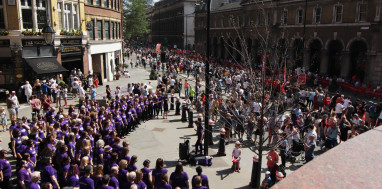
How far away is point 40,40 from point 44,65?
183cm

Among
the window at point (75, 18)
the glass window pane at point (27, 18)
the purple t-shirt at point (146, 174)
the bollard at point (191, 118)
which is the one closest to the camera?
the purple t-shirt at point (146, 174)

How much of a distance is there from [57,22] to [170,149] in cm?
1646

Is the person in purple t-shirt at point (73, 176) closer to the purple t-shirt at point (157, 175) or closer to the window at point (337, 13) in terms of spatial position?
the purple t-shirt at point (157, 175)

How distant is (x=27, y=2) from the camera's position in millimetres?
21484

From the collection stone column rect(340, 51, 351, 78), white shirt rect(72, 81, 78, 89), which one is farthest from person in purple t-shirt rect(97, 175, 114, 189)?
stone column rect(340, 51, 351, 78)

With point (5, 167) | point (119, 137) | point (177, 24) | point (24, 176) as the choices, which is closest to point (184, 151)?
point (119, 137)

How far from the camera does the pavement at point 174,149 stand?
1048 cm

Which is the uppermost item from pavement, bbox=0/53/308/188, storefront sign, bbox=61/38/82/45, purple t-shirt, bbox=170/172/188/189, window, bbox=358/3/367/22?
window, bbox=358/3/367/22

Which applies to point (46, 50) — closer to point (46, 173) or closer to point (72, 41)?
point (72, 41)

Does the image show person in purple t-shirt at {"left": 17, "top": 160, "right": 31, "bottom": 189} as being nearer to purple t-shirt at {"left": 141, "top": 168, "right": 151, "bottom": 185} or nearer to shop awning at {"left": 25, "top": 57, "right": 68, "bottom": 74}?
purple t-shirt at {"left": 141, "top": 168, "right": 151, "bottom": 185}

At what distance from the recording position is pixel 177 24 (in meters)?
91.8

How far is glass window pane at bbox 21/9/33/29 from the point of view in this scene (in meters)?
21.5

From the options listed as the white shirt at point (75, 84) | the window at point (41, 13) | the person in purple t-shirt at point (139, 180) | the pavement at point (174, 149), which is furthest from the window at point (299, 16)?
the person in purple t-shirt at point (139, 180)

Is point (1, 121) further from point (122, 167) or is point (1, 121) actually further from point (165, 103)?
point (122, 167)
